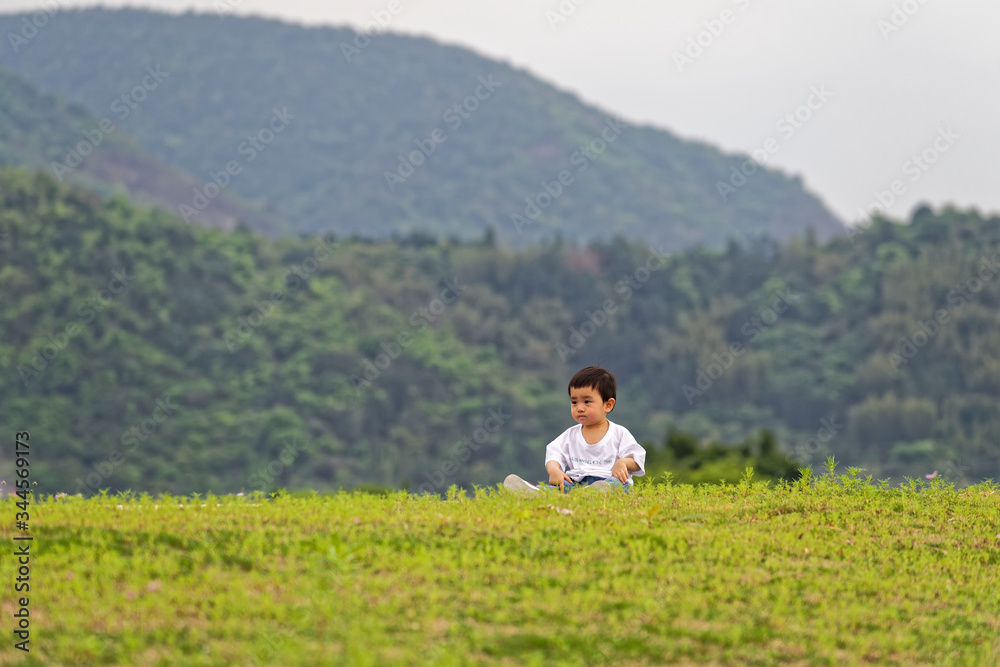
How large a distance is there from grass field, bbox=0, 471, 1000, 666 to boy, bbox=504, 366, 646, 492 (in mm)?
401

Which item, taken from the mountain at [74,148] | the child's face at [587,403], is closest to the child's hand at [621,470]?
the child's face at [587,403]

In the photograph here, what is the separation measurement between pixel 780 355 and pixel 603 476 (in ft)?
326

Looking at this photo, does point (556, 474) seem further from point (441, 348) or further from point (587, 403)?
point (441, 348)

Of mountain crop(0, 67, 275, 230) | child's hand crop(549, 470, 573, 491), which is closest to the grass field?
child's hand crop(549, 470, 573, 491)

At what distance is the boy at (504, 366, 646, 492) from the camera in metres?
10.6

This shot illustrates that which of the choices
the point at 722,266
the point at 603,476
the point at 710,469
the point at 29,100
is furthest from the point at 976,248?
the point at 29,100

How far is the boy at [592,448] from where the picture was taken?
10.6 metres

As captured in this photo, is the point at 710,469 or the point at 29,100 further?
the point at 29,100

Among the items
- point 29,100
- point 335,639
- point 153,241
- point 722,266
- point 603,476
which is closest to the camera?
point 335,639

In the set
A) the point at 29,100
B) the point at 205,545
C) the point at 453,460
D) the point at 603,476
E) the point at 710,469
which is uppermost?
the point at 29,100

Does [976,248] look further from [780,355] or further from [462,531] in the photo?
[462,531]

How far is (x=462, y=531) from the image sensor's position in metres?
8.99

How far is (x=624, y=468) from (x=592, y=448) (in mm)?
422

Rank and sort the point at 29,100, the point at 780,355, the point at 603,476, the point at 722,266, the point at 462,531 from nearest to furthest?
the point at 462,531 → the point at 603,476 → the point at 780,355 → the point at 722,266 → the point at 29,100
